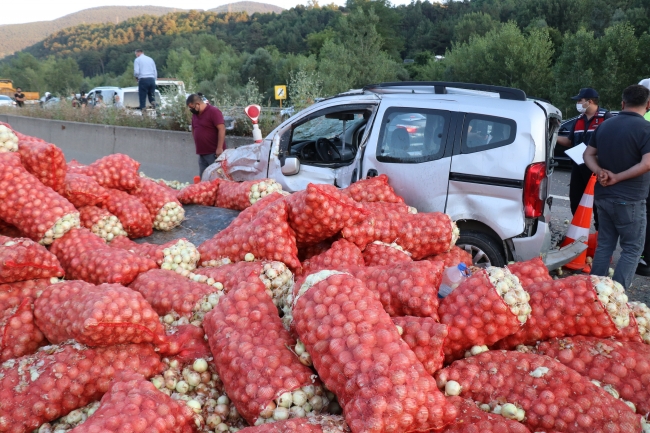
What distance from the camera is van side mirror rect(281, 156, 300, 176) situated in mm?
6473

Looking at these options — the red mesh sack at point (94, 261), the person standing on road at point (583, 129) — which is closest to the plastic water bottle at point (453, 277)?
the red mesh sack at point (94, 261)

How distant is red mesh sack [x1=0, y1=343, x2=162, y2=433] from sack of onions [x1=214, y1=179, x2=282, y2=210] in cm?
259

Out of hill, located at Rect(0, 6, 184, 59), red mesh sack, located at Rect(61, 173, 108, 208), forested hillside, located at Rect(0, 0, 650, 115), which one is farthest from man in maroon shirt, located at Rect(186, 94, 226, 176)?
hill, located at Rect(0, 6, 184, 59)

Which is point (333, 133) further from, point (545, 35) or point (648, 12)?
point (648, 12)

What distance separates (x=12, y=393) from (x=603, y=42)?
95.3 ft

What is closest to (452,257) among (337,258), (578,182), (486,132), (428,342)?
(337,258)

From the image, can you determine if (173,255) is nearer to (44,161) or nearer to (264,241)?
(264,241)

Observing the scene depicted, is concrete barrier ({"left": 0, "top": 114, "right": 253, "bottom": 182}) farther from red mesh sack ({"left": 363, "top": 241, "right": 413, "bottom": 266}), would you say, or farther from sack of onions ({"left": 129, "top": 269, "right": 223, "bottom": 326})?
sack of onions ({"left": 129, "top": 269, "right": 223, "bottom": 326})

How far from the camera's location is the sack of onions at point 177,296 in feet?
9.61

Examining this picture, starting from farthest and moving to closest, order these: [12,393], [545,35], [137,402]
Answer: [545,35] < [12,393] < [137,402]

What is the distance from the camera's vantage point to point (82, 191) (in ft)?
13.2

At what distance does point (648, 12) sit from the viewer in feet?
114

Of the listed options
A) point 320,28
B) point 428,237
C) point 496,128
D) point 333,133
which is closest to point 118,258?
point 428,237

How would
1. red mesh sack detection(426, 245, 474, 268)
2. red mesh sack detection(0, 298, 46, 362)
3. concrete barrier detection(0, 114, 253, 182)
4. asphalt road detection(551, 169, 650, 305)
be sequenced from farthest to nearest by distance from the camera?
concrete barrier detection(0, 114, 253, 182), asphalt road detection(551, 169, 650, 305), red mesh sack detection(426, 245, 474, 268), red mesh sack detection(0, 298, 46, 362)
